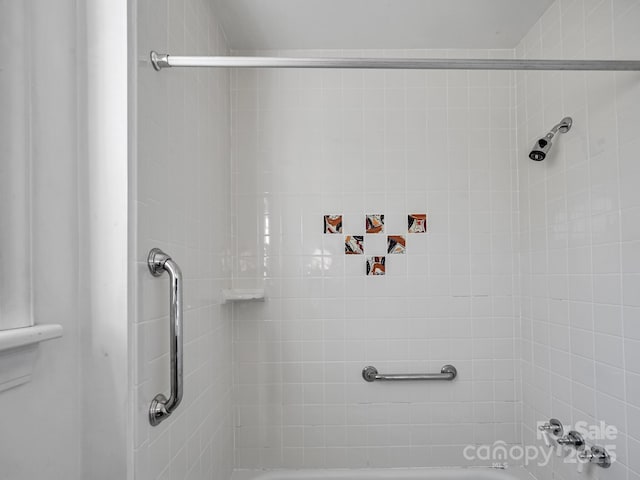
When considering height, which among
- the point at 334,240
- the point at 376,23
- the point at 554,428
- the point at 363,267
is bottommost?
the point at 554,428

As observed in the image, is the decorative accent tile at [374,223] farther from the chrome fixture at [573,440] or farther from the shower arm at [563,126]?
the chrome fixture at [573,440]

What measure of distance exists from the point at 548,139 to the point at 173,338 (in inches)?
60.3

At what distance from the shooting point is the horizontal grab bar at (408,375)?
2.00 meters

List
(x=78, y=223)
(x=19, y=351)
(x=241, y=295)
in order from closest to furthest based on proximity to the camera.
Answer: (x=19, y=351) → (x=78, y=223) → (x=241, y=295)

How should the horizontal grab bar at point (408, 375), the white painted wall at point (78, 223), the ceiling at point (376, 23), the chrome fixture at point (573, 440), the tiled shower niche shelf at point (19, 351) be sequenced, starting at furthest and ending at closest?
1. the horizontal grab bar at point (408, 375)
2. the ceiling at point (376, 23)
3. the chrome fixture at point (573, 440)
4. the white painted wall at point (78, 223)
5. the tiled shower niche shelf at point (19, 351)

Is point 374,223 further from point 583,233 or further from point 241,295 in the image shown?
point 583,233

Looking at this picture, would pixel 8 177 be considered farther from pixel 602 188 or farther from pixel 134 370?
pixel 602 188

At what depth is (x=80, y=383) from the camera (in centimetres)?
96

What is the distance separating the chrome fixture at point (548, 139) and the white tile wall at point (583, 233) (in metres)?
0.03

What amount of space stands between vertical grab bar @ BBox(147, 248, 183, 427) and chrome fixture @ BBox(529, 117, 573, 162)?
1.42 metres

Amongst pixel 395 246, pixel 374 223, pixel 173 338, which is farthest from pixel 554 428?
pixel 173 338

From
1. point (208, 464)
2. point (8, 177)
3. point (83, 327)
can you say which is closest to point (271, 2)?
A: point (8, 177)

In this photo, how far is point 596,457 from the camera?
1.41 m

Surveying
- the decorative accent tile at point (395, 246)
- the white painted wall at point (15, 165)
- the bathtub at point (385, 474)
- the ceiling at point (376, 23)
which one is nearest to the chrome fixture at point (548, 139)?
the ceiling at point (376, 23)
